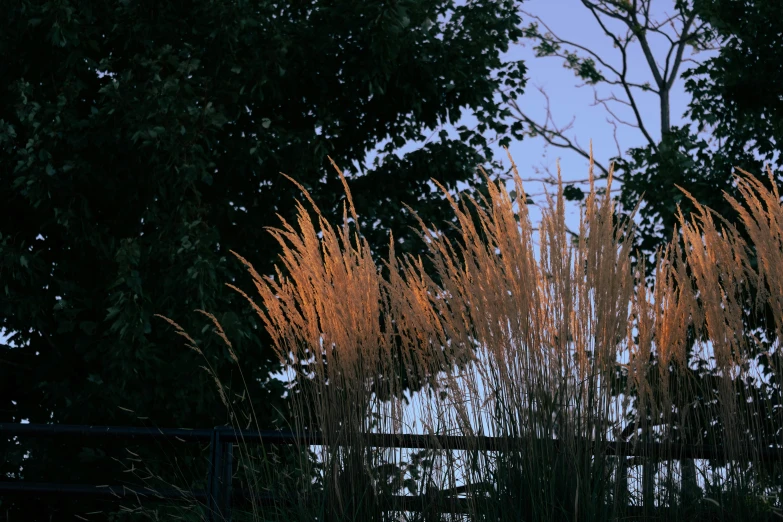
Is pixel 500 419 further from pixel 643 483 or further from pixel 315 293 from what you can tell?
pixel 315 293

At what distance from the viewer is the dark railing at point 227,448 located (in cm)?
350

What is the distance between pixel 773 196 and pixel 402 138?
542 centimetres

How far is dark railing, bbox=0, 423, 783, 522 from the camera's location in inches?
138

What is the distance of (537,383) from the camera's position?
11.0 ft

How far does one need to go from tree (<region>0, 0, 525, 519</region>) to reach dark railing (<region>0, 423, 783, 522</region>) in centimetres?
217

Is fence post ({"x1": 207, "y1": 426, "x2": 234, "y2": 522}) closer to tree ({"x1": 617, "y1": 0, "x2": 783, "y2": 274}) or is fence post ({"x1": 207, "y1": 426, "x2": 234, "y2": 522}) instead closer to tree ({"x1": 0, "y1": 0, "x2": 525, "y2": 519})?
tree ({"x1": 0, "y1": 0, "x2": 525, "y2": 519})

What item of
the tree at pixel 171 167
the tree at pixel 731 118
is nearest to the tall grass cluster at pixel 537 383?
the tree at pixel 171 167

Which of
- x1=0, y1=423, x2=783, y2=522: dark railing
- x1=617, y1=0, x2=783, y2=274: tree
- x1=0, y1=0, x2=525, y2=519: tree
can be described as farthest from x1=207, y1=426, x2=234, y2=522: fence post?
→ x1=617, y1=0, x2=783, y2=274: tree

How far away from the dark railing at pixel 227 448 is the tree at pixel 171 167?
217cm

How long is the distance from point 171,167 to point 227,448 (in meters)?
3.54

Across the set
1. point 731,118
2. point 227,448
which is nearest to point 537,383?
point 227,448

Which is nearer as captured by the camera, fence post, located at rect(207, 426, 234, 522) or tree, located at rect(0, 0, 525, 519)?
fence post, located at rect(207, 426, 234, 522)

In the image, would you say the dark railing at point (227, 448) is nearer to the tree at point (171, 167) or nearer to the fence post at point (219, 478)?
the fence post at point (219, 478)

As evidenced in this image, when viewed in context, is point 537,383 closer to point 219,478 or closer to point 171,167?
point 219,478
